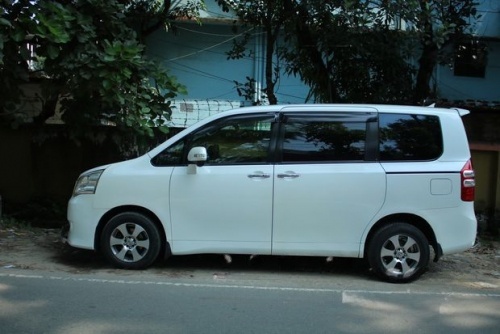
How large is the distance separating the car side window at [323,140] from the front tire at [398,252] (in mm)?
898

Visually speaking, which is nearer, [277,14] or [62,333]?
[62,333]

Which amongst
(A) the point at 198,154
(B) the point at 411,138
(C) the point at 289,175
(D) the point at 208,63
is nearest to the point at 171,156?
(A) the point at 198,154

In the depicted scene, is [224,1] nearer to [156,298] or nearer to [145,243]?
[145,243]

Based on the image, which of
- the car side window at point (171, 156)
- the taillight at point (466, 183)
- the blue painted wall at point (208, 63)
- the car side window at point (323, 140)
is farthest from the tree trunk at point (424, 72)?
the blue painted wall at point (208, 63)

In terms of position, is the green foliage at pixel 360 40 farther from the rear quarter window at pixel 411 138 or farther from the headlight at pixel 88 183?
the headlight at pixel 88 183

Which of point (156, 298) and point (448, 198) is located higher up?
point (448, 198)

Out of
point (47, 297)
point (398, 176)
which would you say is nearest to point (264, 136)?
point (398, 176)

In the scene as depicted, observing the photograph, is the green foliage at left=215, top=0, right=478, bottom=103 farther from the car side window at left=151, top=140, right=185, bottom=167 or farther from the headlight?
the headlight

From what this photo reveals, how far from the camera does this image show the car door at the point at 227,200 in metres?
5.90

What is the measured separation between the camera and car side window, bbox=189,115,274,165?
6.05 meters

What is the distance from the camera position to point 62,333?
4254 millimetres

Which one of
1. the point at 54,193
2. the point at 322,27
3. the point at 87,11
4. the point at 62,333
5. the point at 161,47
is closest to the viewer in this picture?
the point at 62,333

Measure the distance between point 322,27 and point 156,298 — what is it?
5669 mm

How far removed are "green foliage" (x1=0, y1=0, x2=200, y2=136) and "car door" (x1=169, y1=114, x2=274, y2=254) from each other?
2.01 meters
